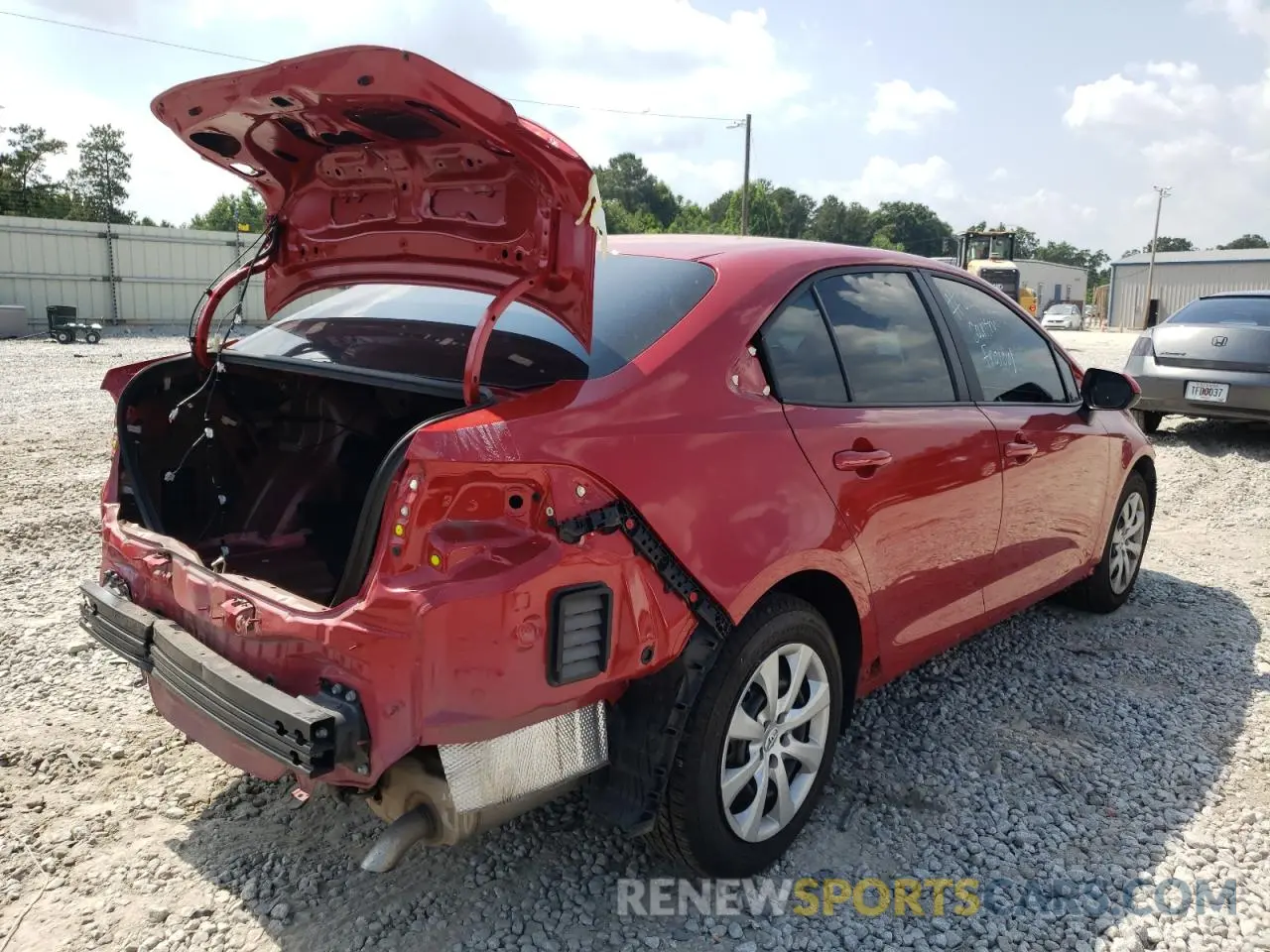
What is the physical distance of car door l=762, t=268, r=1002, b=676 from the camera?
2770 mm

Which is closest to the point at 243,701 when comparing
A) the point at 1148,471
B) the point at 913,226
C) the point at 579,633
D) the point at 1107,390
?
the point at 579,633

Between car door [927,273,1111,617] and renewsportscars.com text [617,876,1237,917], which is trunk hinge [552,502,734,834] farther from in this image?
car door [927,273,1111,617]

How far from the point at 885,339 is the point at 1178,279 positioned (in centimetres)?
5938

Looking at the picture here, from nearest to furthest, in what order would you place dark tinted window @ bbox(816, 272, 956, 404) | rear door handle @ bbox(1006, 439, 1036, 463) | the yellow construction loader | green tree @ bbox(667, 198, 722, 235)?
dark tinted window @ bbox(816, 272, 956, 404) → rear door handle @ bbox(1006, 439, 1036, 463) → the yellow construction loader → green tree @ bbox(667, 198, 722, 235)

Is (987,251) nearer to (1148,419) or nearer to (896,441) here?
(1148,419)

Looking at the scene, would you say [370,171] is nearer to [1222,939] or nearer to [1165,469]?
[1222,939]

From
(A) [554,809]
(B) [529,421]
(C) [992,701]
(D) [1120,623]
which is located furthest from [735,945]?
(D) [1120,623]

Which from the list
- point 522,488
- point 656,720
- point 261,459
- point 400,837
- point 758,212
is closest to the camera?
point 522,488

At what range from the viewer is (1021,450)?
3.61 m

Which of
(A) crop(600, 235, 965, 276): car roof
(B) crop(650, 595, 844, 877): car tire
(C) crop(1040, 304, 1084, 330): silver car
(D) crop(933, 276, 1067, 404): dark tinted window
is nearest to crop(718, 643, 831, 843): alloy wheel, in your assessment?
(B) crop(650, 595, 844, 877): car tire

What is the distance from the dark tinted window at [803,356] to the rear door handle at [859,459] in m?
0.17

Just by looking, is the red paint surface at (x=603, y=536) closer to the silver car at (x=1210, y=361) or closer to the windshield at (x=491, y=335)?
the windshield at (x=491, y=335)

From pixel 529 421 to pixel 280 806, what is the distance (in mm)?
1659

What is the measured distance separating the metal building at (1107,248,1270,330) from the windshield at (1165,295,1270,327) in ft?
154
